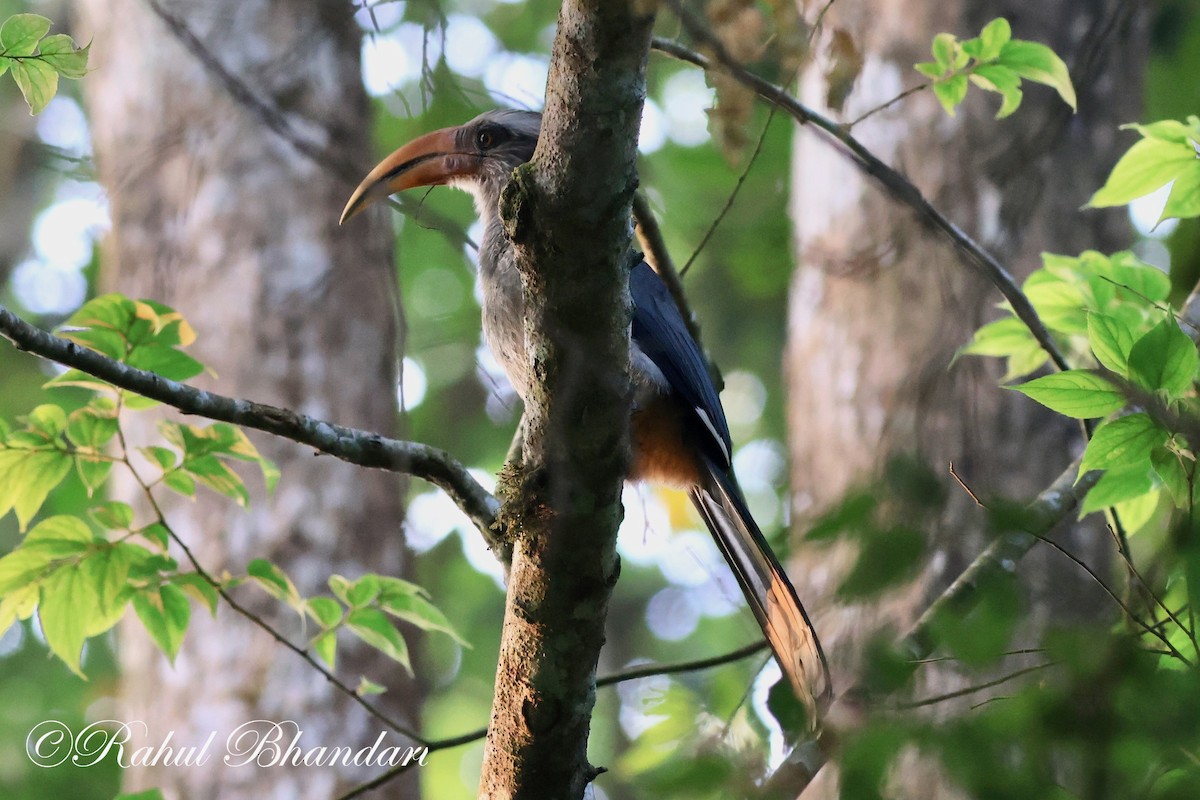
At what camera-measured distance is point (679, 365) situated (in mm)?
2811

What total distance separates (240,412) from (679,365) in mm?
1247

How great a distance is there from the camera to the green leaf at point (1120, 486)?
1683mm

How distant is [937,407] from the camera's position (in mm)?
3562

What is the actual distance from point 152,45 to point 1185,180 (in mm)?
4146

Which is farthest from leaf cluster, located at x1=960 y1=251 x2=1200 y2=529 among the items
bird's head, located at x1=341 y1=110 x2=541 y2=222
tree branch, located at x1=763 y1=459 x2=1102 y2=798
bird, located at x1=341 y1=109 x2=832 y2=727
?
bird's head, located at x1=341 y1=110 x2=541 y2=222

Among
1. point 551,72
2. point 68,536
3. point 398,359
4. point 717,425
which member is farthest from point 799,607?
point 68,536

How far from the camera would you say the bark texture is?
1518mm

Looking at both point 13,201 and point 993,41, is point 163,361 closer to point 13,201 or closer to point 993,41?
point 993,41

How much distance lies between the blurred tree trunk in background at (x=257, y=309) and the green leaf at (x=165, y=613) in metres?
1.49

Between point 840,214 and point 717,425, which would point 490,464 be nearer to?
point 840,214

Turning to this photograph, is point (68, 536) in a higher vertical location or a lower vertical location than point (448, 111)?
lower

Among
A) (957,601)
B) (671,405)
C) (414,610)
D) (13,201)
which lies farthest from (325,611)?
(13,201)

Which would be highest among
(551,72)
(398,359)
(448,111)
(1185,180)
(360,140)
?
(360,140)

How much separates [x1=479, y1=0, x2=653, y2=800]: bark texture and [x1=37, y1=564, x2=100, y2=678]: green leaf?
90 centimetres
